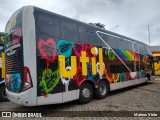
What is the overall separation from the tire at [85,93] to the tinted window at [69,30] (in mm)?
2034

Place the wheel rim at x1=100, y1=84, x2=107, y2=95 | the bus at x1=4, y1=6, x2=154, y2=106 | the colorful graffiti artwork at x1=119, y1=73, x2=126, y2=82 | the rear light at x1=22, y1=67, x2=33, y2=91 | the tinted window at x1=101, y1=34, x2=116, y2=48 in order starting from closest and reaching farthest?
the rear light at x1=22, y1=67, x2=33, y2=91
the bus at x1=4, y1=6, x2=154, y2=106
the wheel rim at x1=100, y1=84, x2=107, y2=95
the tinted window at x1=101, y1=34, x2=116, y2=48
the colorful graffiti artwork at x1=119, y1=73, x2=126, y2=82

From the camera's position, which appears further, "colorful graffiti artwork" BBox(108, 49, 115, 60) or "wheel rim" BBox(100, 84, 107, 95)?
"colorful graffiti artwork" BBox(108, 49, 115, 60)

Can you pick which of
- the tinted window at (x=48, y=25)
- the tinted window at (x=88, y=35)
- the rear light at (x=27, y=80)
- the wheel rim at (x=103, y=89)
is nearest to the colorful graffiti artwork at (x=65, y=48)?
the tinted window at (x=48, y=25)

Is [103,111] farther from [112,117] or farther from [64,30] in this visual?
[64,30]

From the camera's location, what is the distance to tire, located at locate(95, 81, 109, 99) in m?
8.44

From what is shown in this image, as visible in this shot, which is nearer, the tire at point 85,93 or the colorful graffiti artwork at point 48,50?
the colorful graffiti artwork at point 48,50

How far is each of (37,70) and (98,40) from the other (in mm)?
3950

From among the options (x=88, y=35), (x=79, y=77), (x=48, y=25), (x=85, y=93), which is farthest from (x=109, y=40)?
(x=48, y=25)

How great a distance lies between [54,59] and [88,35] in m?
2.49

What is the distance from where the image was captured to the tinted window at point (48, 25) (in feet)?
20.2

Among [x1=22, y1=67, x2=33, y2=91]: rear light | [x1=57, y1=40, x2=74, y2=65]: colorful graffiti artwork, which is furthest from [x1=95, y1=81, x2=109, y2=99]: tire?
[x1=22, y1=67, x2=33, y2=91]: rear light

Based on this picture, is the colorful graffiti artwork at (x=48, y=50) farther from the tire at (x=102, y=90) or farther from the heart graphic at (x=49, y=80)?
the tire at (x=102, y=90)

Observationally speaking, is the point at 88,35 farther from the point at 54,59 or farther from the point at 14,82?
the point at 14,82

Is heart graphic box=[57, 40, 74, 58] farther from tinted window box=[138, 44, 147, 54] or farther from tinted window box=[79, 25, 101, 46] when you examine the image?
tinted window box=[138, 44, 147, 54]
